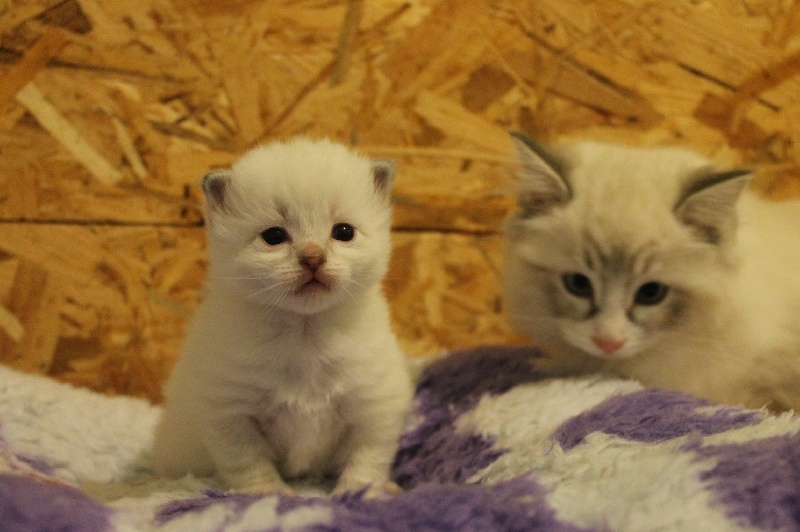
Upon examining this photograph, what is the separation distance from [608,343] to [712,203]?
385mm

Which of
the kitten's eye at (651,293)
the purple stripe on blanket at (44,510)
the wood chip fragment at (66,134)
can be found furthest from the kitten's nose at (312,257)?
the wood chip fragment at (66,134)

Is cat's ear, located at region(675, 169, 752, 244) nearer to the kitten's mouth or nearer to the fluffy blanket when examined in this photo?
the fluffy blanket

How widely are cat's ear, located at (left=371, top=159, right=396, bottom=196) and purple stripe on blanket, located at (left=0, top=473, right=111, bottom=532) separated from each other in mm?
731

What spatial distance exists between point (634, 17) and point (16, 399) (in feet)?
6.45

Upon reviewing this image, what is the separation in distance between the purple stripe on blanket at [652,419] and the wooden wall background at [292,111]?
82 cm

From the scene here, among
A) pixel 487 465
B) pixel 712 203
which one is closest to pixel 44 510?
pixel 487 465

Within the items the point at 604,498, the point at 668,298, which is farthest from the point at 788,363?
the point at 604,498

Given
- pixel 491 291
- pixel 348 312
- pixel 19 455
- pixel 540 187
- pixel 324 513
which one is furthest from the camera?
pixel 491 291

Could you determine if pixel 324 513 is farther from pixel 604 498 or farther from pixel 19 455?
pixel 19 455

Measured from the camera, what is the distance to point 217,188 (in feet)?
4.08

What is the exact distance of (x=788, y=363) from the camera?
1.57 metres

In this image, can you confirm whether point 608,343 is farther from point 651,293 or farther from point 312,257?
point 312,257

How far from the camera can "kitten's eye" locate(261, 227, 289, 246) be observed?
119cm

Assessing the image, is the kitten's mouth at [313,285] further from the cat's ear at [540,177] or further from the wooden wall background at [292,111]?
the wooden wall background at [292,111]
